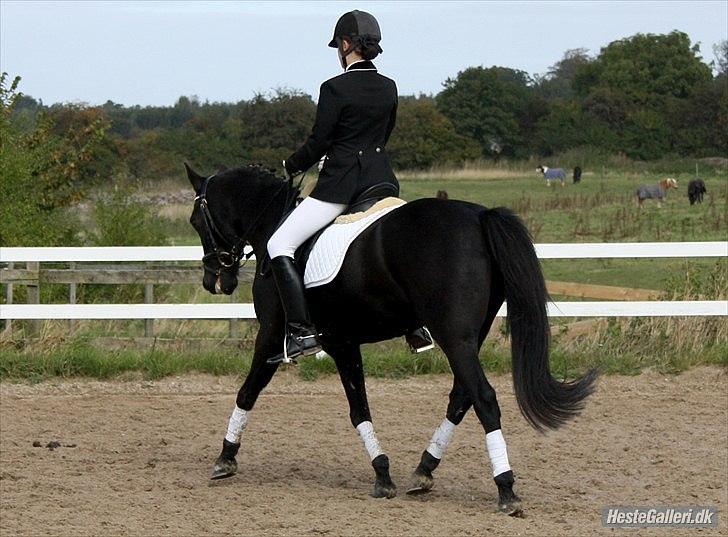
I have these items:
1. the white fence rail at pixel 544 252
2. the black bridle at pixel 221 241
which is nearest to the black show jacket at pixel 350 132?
the black bridle at pixel 221 241

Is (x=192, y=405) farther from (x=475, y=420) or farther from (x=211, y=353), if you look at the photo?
(x=475, y=420)

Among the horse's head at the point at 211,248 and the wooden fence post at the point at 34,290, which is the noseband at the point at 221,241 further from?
the wooden fence post at the point at 34,290

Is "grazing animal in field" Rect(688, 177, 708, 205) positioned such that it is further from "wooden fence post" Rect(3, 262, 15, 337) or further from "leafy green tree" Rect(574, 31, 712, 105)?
"leafy green tree" Rect(574, 31, 712, 105)

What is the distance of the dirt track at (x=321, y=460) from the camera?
6145mm

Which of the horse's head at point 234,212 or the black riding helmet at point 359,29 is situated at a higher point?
the black riding helmet at point 359,29

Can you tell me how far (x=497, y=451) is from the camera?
6.11 metres

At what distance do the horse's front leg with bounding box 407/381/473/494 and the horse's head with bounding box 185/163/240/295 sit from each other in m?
1.75

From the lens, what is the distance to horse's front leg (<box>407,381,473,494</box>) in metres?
6.63

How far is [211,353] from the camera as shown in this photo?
11.1m

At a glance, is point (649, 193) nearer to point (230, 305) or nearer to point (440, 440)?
point (230, 305)

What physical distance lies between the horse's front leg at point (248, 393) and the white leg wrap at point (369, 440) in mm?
650

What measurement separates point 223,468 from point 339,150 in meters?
2.10

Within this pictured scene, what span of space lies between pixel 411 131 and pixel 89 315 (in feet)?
119

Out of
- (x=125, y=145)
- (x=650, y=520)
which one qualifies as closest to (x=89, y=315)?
(x=650, y=520)
